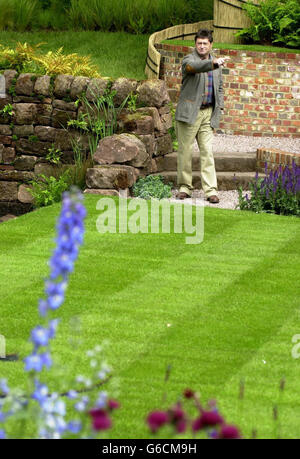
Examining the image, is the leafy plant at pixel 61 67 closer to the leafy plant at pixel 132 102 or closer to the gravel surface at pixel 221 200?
the leafy plant at pixel 132 102

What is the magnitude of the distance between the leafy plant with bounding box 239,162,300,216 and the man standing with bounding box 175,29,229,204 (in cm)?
60

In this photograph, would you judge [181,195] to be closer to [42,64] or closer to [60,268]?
[42,64]

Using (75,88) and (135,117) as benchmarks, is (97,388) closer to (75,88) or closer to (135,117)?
(135,117)

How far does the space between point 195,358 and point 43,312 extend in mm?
3369

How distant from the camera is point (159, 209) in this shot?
11117 mm

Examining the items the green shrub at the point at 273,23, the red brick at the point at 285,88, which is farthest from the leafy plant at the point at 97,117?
the green shrub at the point at 273,23

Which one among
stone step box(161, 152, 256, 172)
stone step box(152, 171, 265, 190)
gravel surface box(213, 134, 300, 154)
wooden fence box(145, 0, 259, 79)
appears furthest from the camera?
wooden fence box(145, 0, 259, 79)

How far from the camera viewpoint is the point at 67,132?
44.8ft

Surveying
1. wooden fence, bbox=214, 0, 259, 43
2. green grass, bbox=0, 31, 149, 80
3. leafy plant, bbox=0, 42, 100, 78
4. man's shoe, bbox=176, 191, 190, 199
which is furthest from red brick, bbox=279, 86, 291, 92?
man's shoe, bbox=176, 191, 190, 199

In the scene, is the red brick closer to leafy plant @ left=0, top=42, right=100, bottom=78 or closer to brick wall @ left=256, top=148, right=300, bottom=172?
brick wall @ left=256, top=148, right=300, bottom=172

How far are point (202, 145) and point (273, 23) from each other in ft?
19.1

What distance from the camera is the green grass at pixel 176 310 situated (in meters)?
5.85

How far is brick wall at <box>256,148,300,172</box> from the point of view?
1265 cm

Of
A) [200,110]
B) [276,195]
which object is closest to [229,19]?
[200,110]
